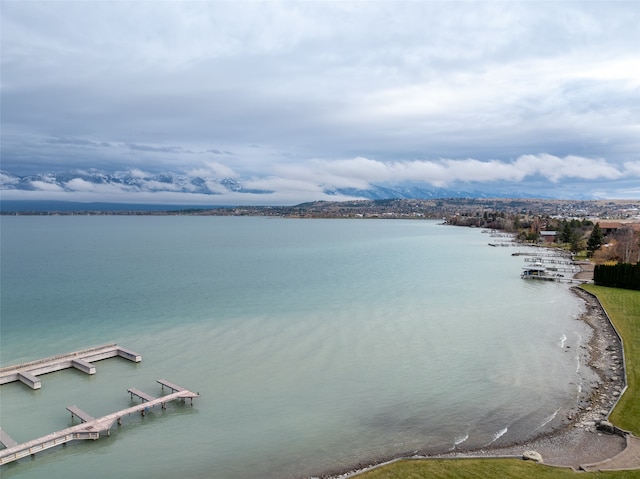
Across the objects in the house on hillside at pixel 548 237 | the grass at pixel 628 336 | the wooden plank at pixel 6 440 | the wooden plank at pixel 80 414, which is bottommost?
the wooden plank at pixel 6 440

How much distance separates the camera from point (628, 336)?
32.8 metres

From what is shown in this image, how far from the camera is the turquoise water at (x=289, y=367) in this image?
19.5 meters

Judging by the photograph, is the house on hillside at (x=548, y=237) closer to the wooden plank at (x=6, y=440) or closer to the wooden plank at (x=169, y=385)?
the wooden plank at (x=169, y=385)

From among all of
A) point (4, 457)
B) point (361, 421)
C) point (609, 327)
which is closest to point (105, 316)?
point (4, 457)

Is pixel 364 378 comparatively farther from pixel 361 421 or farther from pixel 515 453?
pixel 515 453

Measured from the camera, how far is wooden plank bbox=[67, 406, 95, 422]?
70.5 ft

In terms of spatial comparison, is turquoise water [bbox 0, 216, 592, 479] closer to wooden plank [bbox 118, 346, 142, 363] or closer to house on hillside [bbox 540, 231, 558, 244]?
wooden plank [bbox 118, 346, 142, 363]

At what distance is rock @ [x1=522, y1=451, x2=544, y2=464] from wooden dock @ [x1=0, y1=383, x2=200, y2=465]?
1516 centimetres

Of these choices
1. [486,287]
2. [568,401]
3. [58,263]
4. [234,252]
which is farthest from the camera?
[234,252]

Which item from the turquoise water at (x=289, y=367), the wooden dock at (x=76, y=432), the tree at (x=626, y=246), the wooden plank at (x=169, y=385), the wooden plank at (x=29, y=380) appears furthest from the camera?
the tree at (x=626, y=246)

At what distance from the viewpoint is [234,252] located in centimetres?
9756

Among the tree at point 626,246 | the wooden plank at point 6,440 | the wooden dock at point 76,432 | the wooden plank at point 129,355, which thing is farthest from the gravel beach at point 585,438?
the tree at point 626,246

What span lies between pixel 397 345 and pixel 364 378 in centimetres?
688

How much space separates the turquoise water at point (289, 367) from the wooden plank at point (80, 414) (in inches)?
25.1
